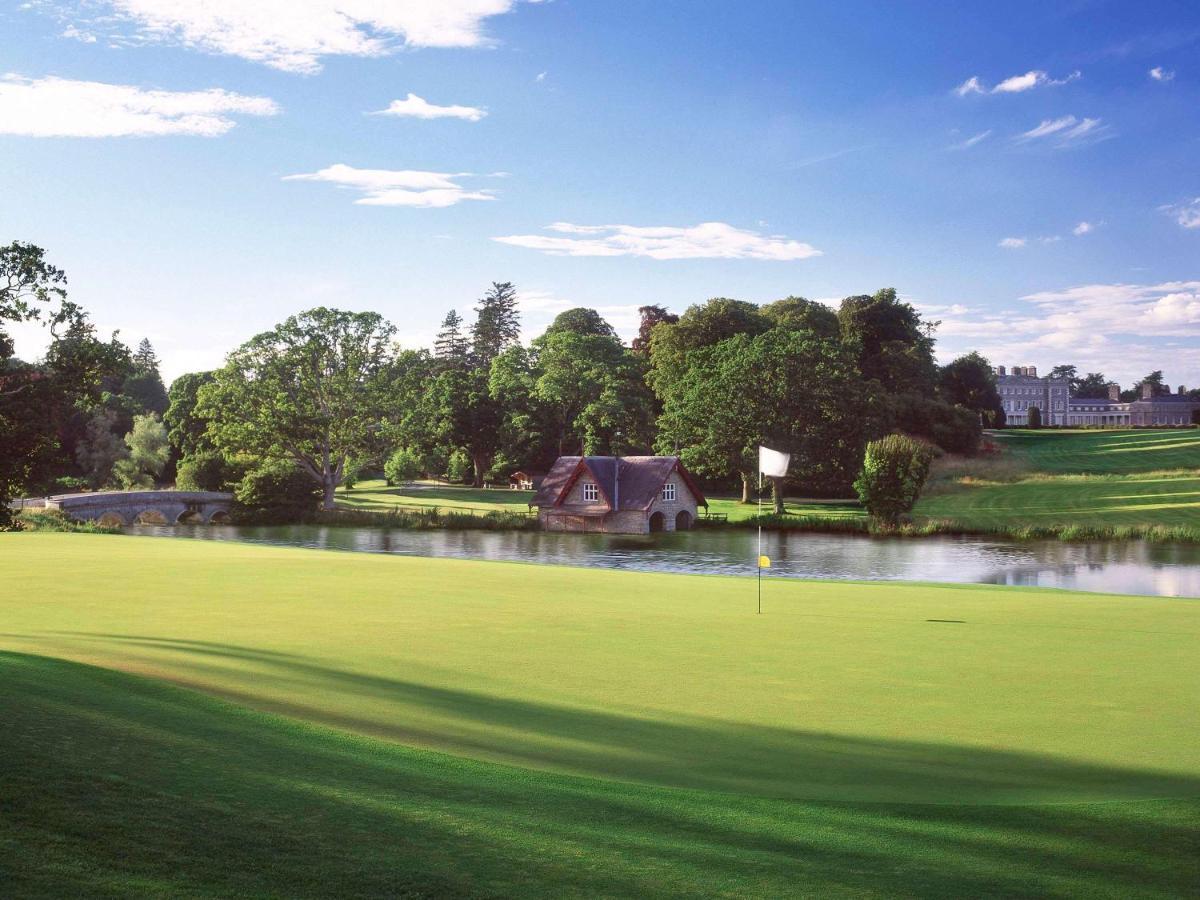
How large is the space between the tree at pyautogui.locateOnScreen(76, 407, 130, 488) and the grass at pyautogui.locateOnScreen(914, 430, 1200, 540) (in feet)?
212

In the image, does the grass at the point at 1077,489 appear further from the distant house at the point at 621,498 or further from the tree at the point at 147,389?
the tree at the point at 147,389

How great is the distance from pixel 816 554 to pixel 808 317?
158 ft

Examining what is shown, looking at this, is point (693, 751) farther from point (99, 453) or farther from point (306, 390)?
point (99, 453)

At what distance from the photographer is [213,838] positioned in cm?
552

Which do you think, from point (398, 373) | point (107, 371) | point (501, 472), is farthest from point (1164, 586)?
point (501, 472)

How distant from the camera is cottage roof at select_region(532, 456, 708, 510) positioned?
219 feet

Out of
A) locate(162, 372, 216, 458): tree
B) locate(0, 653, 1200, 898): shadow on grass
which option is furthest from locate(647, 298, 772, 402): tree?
locate(0, 653, 1200, 898): shadow on grass

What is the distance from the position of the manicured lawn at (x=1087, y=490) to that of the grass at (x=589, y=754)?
164 ft

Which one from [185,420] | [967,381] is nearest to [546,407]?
[185,420]

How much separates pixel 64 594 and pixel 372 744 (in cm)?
1315

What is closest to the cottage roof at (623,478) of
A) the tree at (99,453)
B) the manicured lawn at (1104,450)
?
the manicured lawn at (1104,450)

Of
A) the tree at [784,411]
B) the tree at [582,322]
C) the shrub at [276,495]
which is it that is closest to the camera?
the tree at [784,411]

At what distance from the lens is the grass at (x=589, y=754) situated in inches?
219

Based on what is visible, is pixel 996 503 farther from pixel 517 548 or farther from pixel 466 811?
pixel 466 811
